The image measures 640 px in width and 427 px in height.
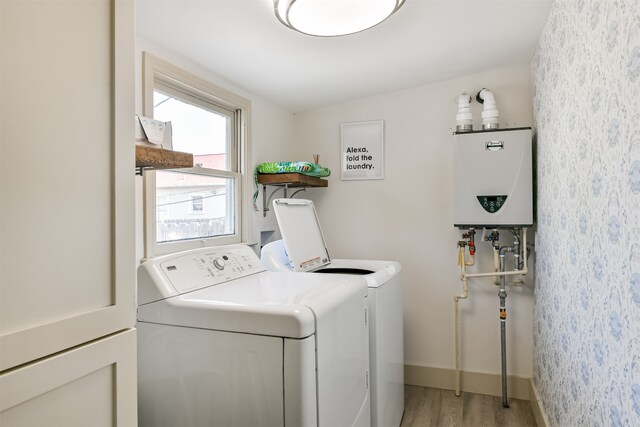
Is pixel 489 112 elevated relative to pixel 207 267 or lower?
elevated

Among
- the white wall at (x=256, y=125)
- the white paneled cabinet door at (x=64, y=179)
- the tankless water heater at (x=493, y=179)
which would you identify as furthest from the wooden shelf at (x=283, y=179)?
the white paneled cabinet door at (x=64, y=179)

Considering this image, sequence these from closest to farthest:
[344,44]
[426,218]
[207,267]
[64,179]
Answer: [64,179]
[207,267]
[344,44]
[426,218]

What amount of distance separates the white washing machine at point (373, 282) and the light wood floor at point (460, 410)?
0.53ft

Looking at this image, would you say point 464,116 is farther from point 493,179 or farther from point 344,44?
point 344,44

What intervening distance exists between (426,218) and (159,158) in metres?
2.01

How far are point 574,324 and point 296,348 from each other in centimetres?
117

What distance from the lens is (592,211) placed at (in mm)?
1348

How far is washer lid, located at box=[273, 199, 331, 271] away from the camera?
220cm

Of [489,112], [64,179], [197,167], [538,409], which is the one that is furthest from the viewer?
[489,112]

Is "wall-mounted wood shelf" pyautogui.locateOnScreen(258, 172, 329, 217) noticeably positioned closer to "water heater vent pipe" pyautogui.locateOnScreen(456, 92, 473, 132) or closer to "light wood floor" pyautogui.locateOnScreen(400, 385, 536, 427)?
"water heater vent pipe" pyautogui.locateOnScreen(456, 92, 473, 132)

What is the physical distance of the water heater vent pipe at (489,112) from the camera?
8.38 ft

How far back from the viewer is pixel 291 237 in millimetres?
2246

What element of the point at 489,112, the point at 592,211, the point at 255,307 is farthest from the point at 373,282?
the point at 489,112

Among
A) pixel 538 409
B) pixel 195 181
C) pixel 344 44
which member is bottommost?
pixel 538 409
